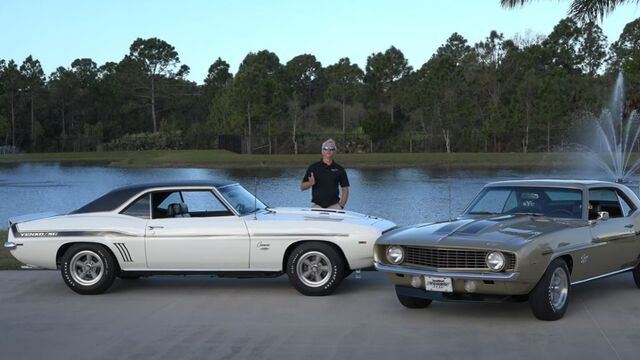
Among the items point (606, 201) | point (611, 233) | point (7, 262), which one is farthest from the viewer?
point (7, 262)

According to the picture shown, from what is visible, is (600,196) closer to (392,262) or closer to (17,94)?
(392,262)

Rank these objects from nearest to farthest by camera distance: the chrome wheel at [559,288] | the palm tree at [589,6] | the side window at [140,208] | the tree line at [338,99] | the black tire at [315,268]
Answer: the chrome wheel at [559,288] → the black tire at [315,268] → the side window at [140,208] → the palm tree at [589,6] → the tree line at [338,99]

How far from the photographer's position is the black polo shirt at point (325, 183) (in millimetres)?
11219

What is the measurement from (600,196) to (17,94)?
92.2m

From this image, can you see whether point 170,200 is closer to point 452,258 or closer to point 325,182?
point 325,182

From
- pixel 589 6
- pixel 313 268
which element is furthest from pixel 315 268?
pixel 589 6

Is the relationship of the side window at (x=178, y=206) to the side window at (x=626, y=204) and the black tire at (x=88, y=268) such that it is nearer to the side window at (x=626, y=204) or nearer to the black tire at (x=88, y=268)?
the black tire at (x=88, y=268)

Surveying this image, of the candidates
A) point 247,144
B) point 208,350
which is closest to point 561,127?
point 247,144

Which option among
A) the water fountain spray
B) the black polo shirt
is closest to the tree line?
the water fountain spray

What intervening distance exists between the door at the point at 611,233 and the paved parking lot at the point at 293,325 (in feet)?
1.36

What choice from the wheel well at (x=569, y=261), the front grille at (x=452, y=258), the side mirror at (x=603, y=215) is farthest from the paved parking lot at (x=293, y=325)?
the side mirror at (x=603, y=215)

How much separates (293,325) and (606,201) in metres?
4.04

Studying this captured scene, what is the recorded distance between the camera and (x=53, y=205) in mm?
28672

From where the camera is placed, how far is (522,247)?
294 inches
